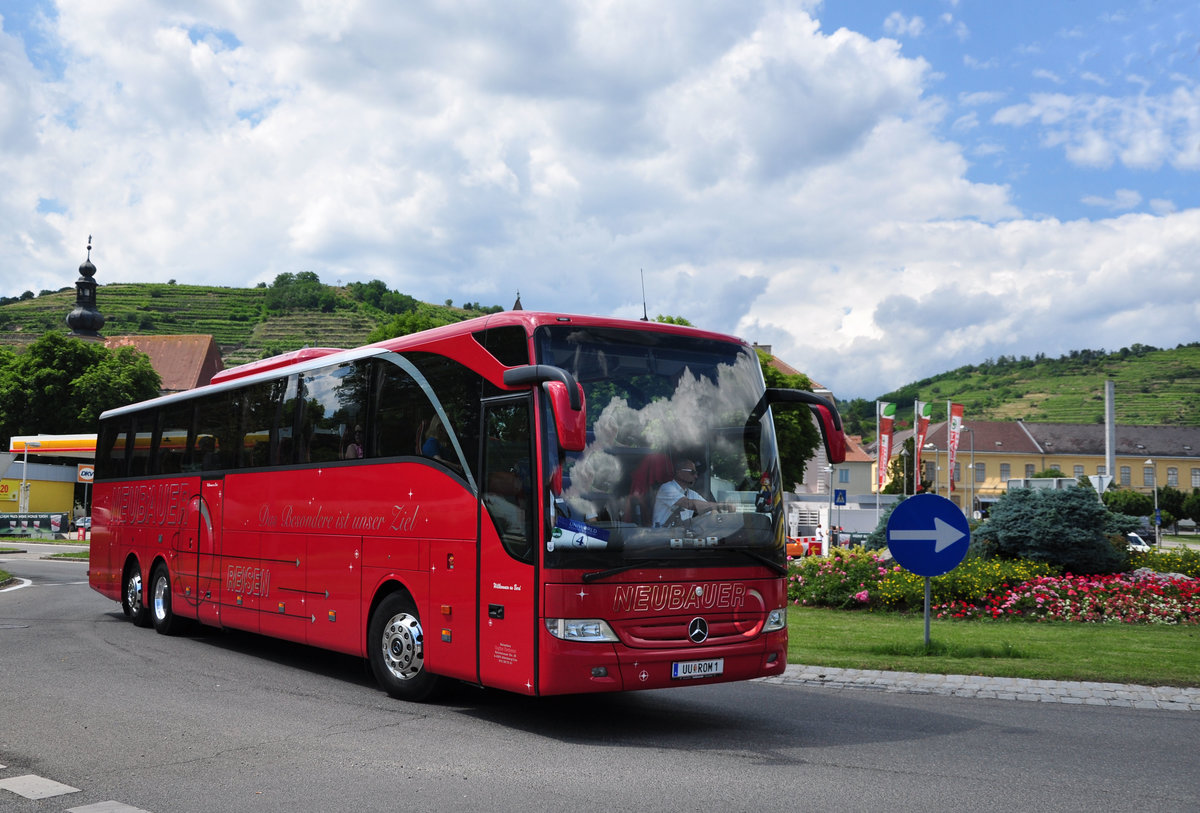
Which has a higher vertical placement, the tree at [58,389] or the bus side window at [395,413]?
the tree at [58,389]

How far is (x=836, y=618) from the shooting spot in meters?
17.0

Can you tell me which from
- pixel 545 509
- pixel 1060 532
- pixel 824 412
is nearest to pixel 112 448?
pixel 545 509

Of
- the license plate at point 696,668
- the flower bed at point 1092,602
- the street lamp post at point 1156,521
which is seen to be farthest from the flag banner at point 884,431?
the license plate at point 696,668

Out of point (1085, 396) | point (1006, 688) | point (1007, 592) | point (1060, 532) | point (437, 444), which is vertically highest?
point (1085, 396)

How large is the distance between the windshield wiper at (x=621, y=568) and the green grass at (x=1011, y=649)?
485 centimetres

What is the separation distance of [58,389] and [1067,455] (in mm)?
99968

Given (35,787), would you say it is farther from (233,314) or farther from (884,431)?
(233,314)

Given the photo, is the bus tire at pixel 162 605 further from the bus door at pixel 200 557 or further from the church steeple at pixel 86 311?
the church steeple at pixel 86 311

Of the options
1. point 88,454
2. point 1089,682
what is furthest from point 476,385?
point 88,454

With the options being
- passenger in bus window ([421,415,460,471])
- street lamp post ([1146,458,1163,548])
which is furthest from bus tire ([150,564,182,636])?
street lamp post ([1146,458,1163,548])

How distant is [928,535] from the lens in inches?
466

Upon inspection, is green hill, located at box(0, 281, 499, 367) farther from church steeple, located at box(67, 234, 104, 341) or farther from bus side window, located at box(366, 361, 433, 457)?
bus side window, located at box(366, 361, 433, 457)

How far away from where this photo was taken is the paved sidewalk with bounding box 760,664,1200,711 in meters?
10.2

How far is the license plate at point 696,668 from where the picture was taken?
8.42 m
